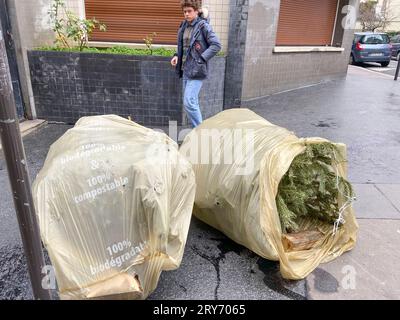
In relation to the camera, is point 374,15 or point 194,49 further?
point 374,15

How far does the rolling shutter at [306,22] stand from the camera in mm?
8461

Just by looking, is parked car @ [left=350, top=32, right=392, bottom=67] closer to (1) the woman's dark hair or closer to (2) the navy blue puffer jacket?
(2) the navy blue puffer jacket

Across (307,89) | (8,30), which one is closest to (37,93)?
(8,30)

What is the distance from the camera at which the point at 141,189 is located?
2002mm

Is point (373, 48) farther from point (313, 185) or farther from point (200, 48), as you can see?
point (313, 185)

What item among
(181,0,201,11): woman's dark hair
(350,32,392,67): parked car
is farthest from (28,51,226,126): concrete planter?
(350,32,392,67): parked car

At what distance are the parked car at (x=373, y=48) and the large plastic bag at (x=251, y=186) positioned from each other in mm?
14795

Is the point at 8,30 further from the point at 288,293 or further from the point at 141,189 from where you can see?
the point at 288,293

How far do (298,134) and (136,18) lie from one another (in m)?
3.38

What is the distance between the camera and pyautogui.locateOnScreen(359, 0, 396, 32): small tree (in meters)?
29.4

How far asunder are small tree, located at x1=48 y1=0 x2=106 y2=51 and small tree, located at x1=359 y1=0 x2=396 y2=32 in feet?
97.2

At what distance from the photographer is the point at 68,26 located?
18.1ft

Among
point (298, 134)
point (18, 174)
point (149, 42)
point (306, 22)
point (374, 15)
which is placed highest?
point (374, 15)

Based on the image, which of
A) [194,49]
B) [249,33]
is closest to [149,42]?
[194,49]
